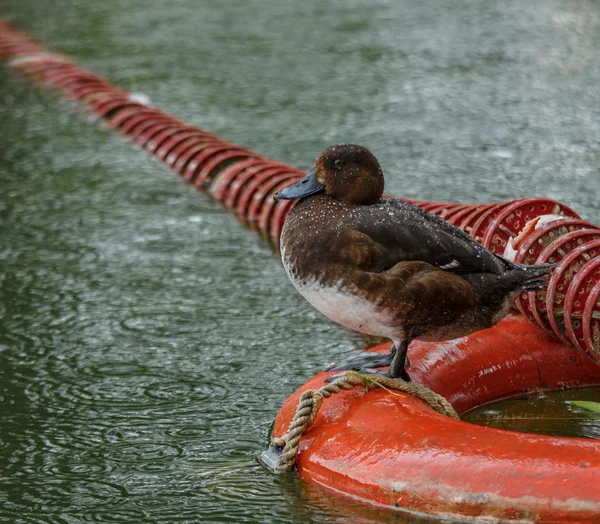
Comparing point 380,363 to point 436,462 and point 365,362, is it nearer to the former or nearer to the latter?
point 365,362

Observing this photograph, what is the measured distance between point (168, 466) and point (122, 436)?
0.37 m

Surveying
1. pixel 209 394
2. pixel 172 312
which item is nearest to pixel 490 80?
pixel 172 312

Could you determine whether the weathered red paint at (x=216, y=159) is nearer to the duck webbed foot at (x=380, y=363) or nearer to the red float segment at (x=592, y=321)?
the duck webbed foot at (x=380, y=363)

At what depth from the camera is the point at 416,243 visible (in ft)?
13.2

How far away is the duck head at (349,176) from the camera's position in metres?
4.25

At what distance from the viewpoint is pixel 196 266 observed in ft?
21.1

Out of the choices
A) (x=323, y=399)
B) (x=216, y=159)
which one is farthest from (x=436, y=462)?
(x=216, y=159)

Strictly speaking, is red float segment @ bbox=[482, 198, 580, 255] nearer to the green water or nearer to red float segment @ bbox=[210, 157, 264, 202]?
the green water

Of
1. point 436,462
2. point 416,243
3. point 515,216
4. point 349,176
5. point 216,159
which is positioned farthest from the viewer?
point 216,159

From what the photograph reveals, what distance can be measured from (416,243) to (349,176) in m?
0.43

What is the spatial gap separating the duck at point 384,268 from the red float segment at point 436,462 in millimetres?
290

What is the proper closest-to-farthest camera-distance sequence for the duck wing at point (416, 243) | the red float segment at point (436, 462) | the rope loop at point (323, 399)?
1. the red float segment at point (436, 462)
2. the rope loop at point (323, 399)
3. the duck wing at point (416, 243)

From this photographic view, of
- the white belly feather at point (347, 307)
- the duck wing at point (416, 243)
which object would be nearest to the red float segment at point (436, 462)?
the white belly feather at point (347, 307)

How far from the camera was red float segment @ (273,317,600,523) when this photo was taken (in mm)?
3309
